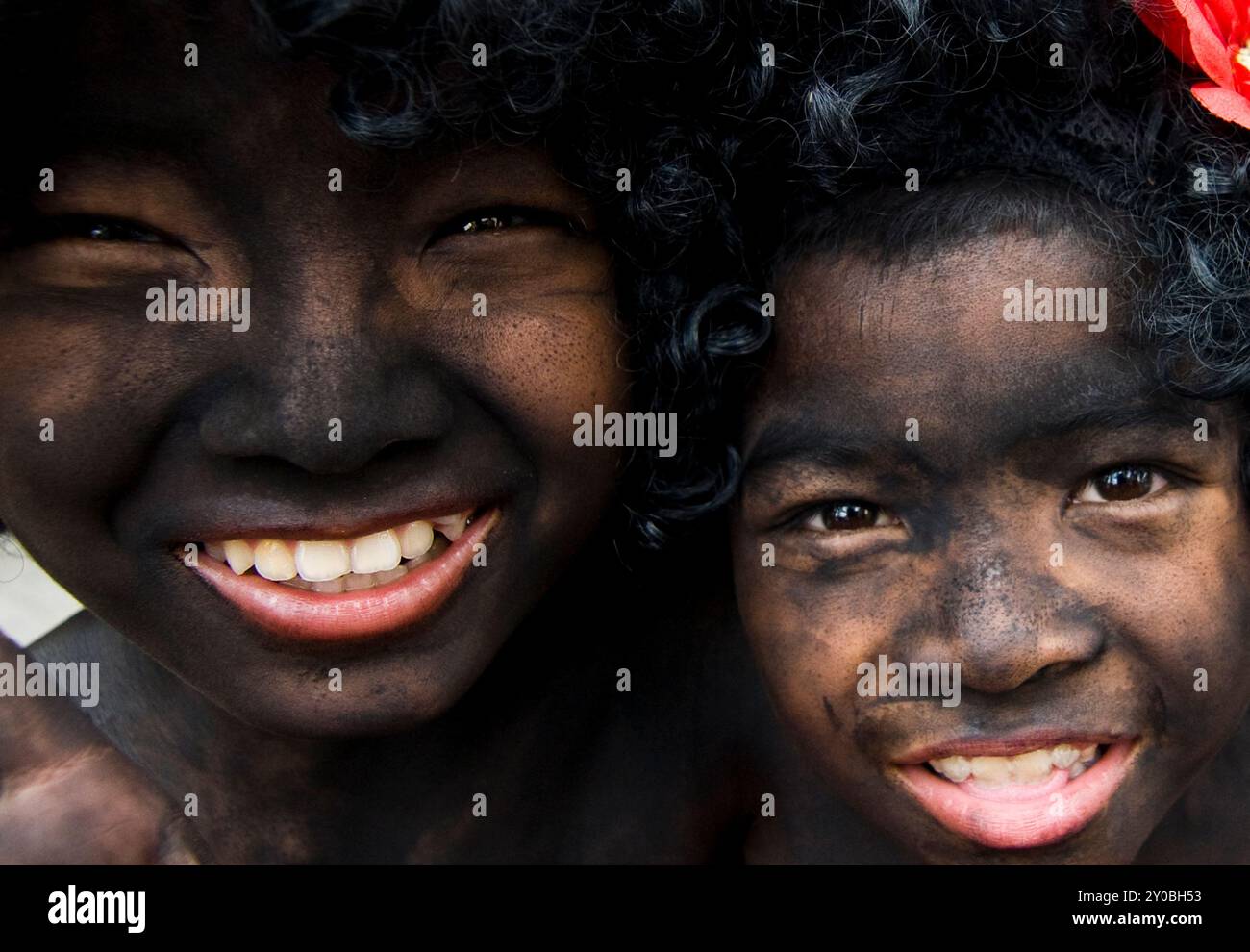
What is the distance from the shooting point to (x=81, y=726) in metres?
2.07

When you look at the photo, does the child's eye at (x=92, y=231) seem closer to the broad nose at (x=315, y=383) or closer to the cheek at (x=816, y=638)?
the broad nose at (x=315, y=383)

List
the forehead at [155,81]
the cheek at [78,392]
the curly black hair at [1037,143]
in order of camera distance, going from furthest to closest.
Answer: the curly black hair at [1037,143] → the cheek at [78,392] → the forehead at [155,81]

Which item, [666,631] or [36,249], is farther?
[666,631]

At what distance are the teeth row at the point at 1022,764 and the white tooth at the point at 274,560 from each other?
75cm

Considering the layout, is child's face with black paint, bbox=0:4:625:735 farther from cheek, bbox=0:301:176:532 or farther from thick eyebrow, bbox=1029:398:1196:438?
thick eyebrow, bbox=1029:398:1196:438

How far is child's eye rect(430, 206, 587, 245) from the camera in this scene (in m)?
1.50

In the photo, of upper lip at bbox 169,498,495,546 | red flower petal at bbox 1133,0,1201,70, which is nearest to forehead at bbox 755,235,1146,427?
red flower petal at bbox 1133,0,1201,70

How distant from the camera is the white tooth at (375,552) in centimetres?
160

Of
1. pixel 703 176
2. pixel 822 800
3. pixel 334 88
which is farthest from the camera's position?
pixel 822 800

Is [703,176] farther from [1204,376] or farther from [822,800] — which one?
[822,800]

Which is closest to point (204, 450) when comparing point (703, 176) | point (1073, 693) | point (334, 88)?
point (334, 88)

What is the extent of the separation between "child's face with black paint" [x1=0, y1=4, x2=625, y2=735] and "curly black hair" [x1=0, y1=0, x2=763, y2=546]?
0.13 ft

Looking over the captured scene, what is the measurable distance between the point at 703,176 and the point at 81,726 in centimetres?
117

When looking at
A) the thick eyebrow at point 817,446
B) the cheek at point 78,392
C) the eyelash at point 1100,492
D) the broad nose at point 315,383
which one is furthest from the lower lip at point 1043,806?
the cheek at point 78,392
